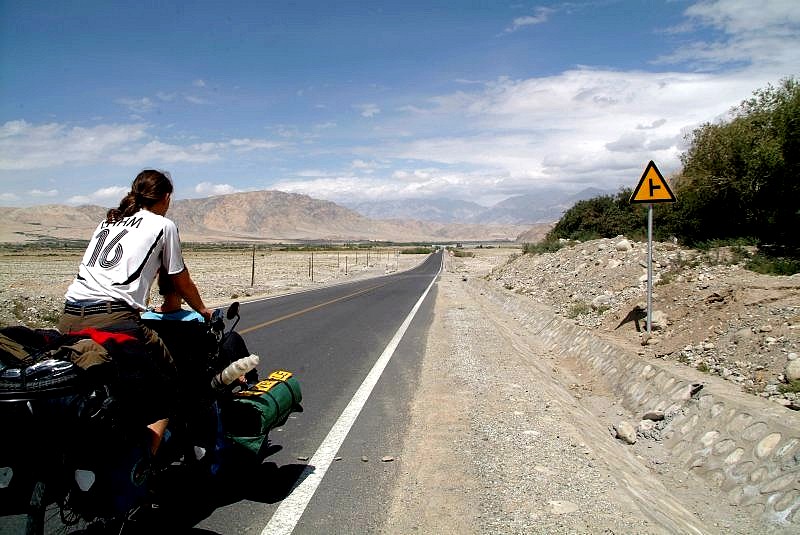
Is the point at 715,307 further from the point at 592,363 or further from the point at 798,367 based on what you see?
the point at 798,367

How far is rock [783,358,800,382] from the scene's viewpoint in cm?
595

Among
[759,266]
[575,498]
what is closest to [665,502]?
[575,498]

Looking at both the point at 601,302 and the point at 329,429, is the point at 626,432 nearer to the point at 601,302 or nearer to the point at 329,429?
the point at 329,429

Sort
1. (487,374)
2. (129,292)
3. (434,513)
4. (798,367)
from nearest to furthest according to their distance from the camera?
1. (129,292)
2. (434,513)
3. (798,367)
4. (487,374)

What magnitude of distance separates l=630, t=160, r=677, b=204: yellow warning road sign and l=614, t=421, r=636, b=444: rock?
4.40 metres

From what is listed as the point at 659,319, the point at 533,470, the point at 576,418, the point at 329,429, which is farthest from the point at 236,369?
the point at 659,319

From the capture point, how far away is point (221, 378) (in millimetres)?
4000

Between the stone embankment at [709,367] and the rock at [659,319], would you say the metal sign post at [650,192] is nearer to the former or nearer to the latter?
the rock at [659,319]

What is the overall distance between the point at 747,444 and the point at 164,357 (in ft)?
16.2

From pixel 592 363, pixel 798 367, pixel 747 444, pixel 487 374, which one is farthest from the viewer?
pixel 592 363

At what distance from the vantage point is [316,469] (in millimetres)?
4742

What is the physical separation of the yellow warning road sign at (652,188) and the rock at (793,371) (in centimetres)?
400

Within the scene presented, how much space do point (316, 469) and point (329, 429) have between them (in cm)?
104

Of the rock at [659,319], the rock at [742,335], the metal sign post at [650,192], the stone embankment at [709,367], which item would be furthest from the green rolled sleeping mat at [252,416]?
the rock at [659,319]
